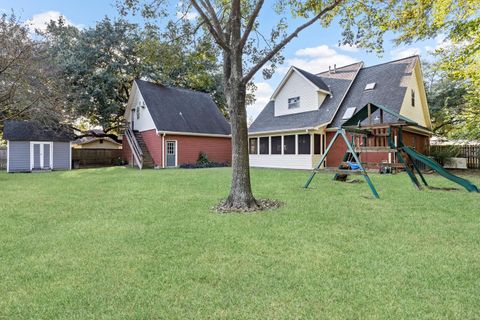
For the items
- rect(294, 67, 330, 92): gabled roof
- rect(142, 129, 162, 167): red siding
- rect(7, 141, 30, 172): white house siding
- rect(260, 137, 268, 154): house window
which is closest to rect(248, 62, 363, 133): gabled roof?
rect(294, 67, 330, 92): gabled roof

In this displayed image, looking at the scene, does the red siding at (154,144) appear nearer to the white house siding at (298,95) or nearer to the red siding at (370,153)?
the white house siding at (298,95)

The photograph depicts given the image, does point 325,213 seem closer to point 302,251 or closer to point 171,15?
point 302,251

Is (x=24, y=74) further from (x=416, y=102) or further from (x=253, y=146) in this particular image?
(x=416, y=102)

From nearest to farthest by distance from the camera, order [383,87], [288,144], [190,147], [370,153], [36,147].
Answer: [370,153] → [383,87] → [288,144] → [36,147] → [190,147]

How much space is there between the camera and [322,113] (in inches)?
648

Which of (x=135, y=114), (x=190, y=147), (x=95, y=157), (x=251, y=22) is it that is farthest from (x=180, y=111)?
(x=251, y=22)

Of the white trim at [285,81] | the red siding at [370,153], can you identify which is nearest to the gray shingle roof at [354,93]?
the white trim at [285,81]

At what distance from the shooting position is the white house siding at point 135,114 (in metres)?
19.5

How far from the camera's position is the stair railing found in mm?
18388

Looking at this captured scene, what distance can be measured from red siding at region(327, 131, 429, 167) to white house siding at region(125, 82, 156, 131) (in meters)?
11.3

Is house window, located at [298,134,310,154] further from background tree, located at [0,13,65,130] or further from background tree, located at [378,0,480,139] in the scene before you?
background tree, located at [0,13,65,130]

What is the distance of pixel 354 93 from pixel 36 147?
19589 mm

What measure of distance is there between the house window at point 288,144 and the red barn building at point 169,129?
18.3 ft

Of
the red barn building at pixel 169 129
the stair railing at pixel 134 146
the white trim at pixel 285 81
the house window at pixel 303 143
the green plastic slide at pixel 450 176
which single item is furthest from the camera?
the red barn building at pixel 169 129
